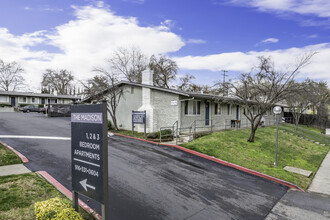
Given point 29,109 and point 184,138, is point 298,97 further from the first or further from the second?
point 29,109

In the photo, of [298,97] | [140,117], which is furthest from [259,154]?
[298,97]

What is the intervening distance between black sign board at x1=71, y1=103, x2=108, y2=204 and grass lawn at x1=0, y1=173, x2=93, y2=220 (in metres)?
1.15

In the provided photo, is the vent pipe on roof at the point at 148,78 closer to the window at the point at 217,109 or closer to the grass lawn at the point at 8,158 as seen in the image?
the window at the point at 217,109

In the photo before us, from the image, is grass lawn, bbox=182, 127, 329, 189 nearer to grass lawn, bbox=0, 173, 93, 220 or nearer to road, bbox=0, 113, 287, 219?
road, bbox=0, 113, 287, 219

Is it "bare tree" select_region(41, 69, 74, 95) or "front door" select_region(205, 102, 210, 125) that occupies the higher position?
"bare tree" select_region(41, 69, 74, 95)

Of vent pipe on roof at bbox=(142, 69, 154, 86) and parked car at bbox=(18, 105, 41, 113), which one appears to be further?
parked car at bbox=(18, 105, 41, 113)

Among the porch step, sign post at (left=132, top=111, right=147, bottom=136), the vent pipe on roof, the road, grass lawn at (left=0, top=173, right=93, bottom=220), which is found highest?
the vent pipe on roof

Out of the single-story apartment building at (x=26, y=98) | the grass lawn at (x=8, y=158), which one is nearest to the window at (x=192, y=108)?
the grass lawn at (x=8, y=158)

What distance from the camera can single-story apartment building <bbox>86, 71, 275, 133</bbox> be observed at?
54.9ft

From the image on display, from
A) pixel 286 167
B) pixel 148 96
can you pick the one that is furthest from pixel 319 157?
pixel 148 96

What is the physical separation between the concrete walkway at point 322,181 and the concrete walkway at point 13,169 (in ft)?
37.2

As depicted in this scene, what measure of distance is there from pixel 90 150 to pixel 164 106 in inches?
522

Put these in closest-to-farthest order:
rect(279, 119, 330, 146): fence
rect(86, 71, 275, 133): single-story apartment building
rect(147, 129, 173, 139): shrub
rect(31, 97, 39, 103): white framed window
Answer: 1. rect(147, 129, 173, 139): shrub
2. rect(86, 71, 275, 133): single-story apartment building
3. rect(279, 119, 330, 146): fence
4. rect(31, 97, 39, 103): white framed window

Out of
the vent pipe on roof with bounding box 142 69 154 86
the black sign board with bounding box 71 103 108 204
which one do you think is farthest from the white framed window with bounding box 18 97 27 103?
the black sign board with bounding box 71 103 108 204
